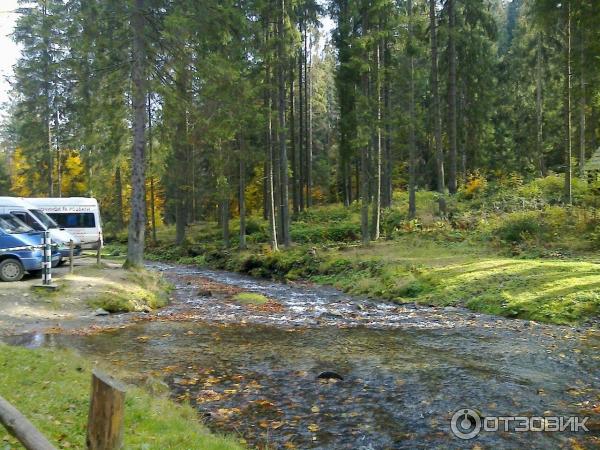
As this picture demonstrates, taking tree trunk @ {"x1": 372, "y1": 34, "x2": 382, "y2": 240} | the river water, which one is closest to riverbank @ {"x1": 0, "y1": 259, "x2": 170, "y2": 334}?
the river water

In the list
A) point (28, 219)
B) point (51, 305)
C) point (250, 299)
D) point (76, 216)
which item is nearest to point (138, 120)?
point (28, 219)

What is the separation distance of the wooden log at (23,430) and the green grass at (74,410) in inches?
62.5

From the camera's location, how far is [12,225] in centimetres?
1584

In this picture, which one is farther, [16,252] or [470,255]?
[470,255]

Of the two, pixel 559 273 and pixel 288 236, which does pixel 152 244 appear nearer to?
pixel 288 236

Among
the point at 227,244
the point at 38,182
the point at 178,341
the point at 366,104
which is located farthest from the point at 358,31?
the point at 38,182

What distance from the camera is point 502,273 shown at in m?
15.4

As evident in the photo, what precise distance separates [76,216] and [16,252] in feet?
39.9

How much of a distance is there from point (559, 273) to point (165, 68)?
1457cm

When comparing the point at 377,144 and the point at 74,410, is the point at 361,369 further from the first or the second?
the point at 377,144

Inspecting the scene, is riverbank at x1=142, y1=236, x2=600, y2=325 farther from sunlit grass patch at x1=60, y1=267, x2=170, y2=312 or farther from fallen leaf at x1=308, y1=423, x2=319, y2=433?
fallen leaf at x1=308, y1=423, x2=319, y2=433

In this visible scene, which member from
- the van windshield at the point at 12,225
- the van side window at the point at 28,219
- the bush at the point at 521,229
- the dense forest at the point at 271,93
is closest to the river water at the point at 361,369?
the van windshield at the point at 12,225

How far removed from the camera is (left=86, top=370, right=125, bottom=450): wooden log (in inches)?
131

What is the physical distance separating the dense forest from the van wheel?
150 inches
